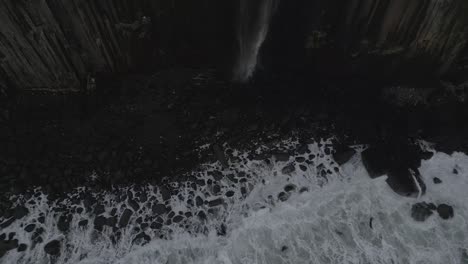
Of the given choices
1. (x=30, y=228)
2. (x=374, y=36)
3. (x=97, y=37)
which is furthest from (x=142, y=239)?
(x=374, y=36)

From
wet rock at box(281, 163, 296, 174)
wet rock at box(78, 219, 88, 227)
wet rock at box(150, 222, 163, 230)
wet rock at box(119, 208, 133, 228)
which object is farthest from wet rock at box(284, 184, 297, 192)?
wet rock at box(78, 219, 88, 227)

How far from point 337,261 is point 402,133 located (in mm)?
2823

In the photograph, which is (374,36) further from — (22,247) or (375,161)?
(22,247)

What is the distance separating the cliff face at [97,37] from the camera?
4.91 m

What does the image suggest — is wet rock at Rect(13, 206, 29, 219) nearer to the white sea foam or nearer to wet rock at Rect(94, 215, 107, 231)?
the white sea foam

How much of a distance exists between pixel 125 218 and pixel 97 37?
10.3ft

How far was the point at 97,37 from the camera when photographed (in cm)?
543

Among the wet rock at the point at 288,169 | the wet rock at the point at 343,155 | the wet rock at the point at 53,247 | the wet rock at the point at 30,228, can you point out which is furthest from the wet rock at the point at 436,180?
the wet rock at the point at 30,228

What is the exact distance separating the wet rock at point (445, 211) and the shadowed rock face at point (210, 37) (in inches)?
104

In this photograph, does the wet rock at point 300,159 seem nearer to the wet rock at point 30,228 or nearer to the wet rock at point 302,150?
the wet rock at point 302,150

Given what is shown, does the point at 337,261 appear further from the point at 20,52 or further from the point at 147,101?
the point at 20,52

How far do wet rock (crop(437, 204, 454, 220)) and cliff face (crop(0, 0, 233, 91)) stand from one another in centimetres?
484

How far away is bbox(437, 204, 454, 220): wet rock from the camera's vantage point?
5.12 meters

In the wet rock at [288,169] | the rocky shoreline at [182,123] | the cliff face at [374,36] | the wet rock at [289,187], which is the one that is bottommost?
the wet rock at [289,187]
